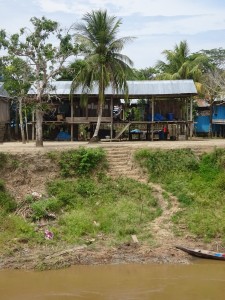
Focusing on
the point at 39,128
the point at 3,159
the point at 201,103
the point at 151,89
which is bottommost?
the point at 3,159

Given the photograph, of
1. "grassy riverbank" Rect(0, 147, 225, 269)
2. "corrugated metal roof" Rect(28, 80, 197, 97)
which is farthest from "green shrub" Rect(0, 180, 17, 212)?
"corrugated metal roof" Rect(28, 80, 197, 97)

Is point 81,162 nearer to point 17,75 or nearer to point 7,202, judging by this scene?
point 7,202

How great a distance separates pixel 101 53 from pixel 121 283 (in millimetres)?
12425

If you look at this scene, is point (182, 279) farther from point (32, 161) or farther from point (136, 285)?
point (32, 161)

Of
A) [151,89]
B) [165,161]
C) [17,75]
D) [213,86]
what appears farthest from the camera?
[213,86]

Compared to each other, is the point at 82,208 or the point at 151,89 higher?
the point at 151,89

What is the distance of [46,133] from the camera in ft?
84.3

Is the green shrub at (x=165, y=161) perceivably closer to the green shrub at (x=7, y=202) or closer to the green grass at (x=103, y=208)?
the green grass at (x=103, y=208)

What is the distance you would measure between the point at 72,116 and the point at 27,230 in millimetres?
11480

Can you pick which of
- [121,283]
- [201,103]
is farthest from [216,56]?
[121,283]

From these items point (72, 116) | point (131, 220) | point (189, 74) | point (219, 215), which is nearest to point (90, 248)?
point (131, 220)

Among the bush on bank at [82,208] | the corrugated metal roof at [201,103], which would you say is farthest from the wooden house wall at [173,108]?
the bush on bank at [82,208]

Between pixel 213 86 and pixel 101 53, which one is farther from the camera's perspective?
pixel 213 86

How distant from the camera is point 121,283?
10.5 metres
